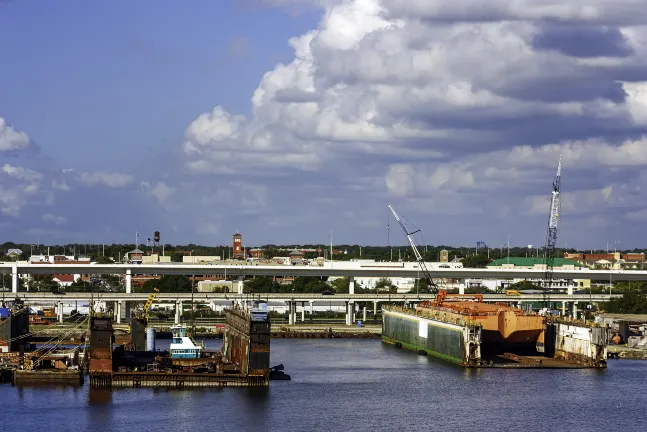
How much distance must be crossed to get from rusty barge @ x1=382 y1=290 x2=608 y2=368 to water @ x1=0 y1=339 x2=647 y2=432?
319cm

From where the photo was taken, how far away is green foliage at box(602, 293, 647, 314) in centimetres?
16162

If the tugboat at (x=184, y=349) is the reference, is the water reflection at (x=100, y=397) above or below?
below

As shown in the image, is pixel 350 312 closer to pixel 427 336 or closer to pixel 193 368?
pixel 427 336

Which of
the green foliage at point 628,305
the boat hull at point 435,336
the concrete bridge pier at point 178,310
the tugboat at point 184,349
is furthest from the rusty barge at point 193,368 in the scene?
the green foliage at point 628,305

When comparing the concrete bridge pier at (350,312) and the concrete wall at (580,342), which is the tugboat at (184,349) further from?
the concrete bridge pier at (350,312)

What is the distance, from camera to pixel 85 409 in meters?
72.8

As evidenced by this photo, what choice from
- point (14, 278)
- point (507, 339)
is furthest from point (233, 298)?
point (507, 339)

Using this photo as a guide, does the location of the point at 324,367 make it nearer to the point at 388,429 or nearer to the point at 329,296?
the point at 388,429

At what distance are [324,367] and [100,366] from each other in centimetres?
2303

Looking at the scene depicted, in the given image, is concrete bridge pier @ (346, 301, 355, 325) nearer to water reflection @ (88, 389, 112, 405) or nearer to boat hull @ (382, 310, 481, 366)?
boat hull @ (382, 310, 481, 366)

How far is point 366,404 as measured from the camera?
76.8 m

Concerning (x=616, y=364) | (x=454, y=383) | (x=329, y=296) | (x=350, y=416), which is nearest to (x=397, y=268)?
(x=329, y=296)

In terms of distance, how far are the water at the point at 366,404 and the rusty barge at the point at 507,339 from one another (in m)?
3.19

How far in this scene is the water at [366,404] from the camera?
69.2 m
